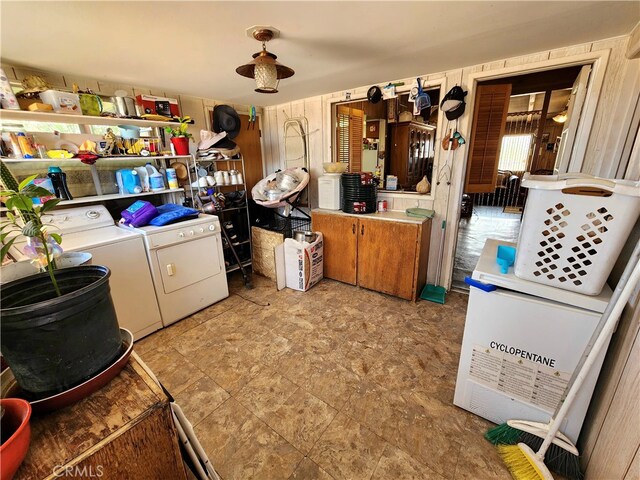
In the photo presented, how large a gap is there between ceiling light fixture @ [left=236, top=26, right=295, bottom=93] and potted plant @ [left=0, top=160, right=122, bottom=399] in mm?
1274

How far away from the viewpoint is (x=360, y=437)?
1.44m

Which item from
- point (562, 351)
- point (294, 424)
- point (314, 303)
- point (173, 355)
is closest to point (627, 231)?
point (562, 351)

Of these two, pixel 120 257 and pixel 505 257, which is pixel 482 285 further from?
pixel 120 257

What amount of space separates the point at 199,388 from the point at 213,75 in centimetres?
257

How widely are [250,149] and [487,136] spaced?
9.66ft

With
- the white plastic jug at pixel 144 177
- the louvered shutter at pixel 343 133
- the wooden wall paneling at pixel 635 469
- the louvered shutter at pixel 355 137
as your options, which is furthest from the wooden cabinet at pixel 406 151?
the wooden wall paneling at pixel 635 469

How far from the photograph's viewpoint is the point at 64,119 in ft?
7.13

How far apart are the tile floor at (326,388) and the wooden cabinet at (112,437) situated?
749 millimetres

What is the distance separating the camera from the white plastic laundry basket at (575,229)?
3.36 ft

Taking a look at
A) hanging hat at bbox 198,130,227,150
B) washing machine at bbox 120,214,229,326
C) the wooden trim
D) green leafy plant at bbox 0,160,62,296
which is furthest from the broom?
hanging hat at bbox 198,130,227,150

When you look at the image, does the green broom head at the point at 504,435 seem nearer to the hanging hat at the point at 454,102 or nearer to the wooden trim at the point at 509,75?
the wooden trim at the point at 509,75

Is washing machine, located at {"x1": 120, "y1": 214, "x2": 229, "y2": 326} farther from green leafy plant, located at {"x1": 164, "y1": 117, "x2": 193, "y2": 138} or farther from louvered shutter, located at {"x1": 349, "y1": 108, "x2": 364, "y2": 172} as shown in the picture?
louvered shutter, located at {"x1": 349, "y1": 108, "x2": 364, "y2": 172}

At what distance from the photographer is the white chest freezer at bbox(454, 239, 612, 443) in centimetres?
118

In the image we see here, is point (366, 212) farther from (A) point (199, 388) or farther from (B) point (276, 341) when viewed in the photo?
(A) point (199, 388)
